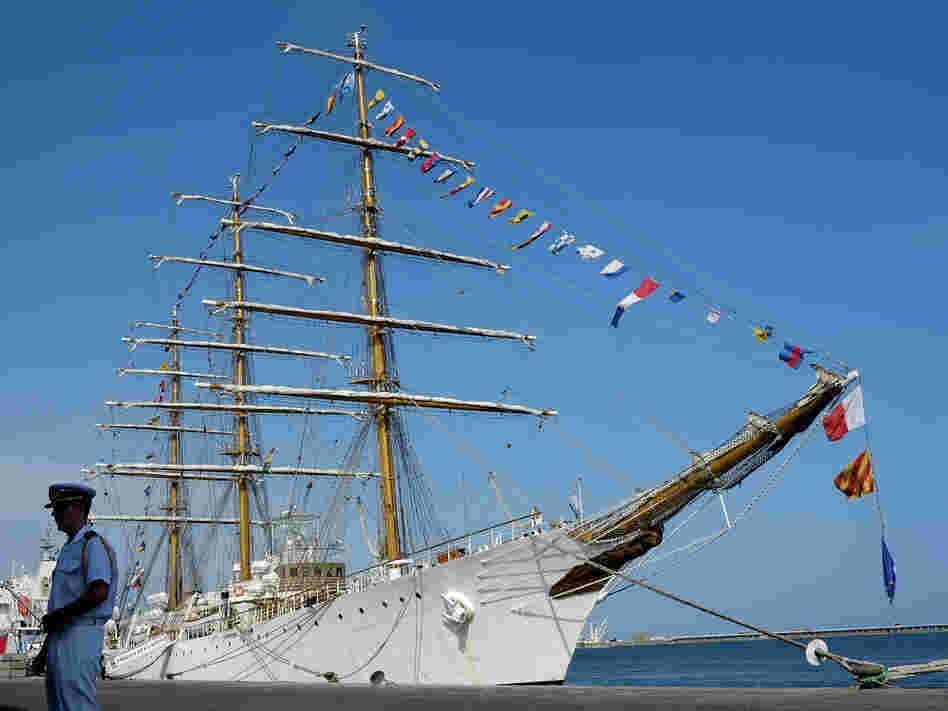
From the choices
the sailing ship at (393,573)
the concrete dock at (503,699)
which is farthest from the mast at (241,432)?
the concrete dock at (503,699)

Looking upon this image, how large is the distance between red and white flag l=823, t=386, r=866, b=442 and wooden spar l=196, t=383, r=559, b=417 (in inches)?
506

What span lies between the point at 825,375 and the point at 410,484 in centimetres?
1559

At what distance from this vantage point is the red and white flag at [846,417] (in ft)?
62.4

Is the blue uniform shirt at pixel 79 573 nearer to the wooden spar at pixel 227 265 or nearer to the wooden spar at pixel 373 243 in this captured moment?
the wooden spar at pixel 373 243

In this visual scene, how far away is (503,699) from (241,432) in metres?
40.2

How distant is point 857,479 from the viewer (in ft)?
58.6

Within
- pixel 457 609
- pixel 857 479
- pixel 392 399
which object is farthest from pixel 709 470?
pixel 392 399

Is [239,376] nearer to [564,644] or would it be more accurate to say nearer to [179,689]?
[564,644]

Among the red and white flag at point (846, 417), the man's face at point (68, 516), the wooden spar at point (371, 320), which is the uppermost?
the wooden spar at point (371, 320)

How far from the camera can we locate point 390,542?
2916cm

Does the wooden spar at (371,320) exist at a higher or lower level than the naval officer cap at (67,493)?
higher

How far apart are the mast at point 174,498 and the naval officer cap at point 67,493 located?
171 ft

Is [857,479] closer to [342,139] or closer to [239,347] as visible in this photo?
[342,139]

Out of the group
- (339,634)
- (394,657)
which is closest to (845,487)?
(394,657)
